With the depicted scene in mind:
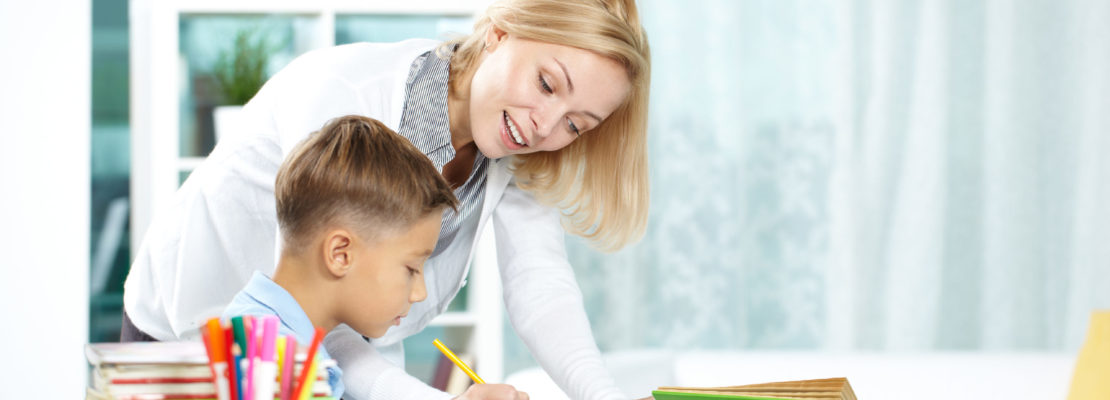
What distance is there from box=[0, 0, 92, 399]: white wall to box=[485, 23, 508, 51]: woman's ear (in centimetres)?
94

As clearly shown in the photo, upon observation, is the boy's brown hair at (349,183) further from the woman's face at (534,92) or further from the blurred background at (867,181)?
the blurred background at (867,181)

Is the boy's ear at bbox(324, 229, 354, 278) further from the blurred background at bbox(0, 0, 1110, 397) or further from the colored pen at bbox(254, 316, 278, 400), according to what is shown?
the blurred background at bbox(0, 0, 1110, 397)

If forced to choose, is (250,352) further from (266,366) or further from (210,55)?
(210,55)

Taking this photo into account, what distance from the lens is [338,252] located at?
2.81ft

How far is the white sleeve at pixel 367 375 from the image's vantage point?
92cm

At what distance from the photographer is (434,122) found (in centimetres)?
107

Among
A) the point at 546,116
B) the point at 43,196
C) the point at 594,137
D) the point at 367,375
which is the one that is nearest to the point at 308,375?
the point at 367,375

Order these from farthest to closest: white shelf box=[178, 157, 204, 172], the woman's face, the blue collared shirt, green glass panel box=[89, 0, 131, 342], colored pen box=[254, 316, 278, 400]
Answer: white shelf box=[178, 157, 204, 172], green glass panel box=[89, 0, 131, 342], the woman's face, the blue collared shirt, colored pen box=[254, 316, 278, 400]

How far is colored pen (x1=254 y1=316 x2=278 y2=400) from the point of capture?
509 mm

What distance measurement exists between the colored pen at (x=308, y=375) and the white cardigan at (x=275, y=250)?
0.37 metres

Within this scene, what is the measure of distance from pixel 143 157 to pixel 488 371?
1015mm

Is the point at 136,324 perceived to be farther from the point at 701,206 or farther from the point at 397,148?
the point at 701,206

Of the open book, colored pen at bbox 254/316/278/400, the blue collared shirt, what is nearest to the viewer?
colored pen at bbox 254/316/278/400

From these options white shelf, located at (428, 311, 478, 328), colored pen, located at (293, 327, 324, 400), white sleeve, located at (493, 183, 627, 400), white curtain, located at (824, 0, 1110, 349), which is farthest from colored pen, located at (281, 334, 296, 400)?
white curtain, located at (824, 0, 1110, 349)
